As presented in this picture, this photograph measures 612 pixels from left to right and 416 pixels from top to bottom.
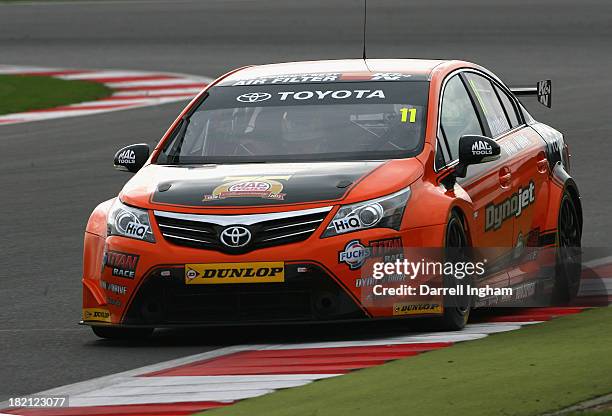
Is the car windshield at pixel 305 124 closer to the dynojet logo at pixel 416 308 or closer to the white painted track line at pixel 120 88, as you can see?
the dynojet logo at pixel 416 308

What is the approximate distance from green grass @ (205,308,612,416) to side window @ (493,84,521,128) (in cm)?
260

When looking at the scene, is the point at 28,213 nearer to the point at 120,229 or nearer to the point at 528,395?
the point at 120,229

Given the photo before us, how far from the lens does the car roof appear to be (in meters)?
9.62

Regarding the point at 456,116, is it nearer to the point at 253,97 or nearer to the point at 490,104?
the point at 490,104

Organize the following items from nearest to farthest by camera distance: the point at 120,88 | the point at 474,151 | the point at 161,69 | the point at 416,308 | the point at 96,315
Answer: the point at 416,308, the point at 96,315, the point at 474,151, the point at 120,88, the point at 161,69

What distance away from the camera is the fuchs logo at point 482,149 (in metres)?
8.86

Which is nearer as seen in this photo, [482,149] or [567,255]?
[482,149]

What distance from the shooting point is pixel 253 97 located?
31.4 feet

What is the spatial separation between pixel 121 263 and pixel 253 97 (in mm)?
1562

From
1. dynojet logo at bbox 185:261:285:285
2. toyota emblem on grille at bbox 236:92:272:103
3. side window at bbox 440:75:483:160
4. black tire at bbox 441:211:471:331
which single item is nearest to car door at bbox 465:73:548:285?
side window at bbox 440:75:483:160

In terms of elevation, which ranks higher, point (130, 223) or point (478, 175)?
point (478, 175)

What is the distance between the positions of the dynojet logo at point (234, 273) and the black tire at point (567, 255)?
2.08 metres

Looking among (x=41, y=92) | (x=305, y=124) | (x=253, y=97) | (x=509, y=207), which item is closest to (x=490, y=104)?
(x=509, y=207)

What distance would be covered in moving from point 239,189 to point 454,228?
1.10 m
